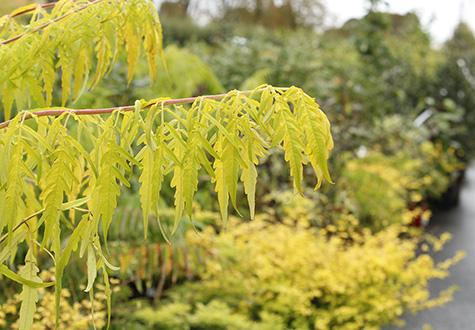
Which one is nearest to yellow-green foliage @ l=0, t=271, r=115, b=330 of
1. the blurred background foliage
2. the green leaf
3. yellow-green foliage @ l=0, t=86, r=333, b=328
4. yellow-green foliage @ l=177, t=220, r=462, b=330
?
the blurred background foliage

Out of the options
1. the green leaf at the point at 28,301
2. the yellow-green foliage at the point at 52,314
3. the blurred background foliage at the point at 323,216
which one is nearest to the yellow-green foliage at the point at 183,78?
the blurred background foliage at the point at 323,216

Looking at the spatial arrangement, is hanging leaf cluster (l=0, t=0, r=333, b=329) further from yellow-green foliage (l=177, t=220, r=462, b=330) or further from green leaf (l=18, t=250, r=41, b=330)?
yellow-green foliage (l=177, t=220, r=462, b=330)

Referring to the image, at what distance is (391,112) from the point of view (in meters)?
9.29

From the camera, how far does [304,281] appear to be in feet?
12.7

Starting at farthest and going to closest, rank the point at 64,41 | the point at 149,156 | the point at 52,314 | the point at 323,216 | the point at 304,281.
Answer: the point at 323,216 → the point at 304,281 → the point at 52,314 → the point at 64,41 → the point at 149,156

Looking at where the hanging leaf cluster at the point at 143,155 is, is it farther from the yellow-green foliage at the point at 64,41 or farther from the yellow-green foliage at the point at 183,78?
the yellow-green foliage at the point at 183,78

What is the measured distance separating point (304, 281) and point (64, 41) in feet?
8.15

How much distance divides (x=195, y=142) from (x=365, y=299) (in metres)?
2.87

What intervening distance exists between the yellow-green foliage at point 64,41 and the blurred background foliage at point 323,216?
40 cm

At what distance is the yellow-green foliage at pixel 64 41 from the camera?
1674mm

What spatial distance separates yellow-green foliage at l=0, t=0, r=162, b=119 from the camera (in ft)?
5.49

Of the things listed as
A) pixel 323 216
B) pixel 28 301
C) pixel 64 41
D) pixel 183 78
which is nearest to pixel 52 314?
pixel 64 41

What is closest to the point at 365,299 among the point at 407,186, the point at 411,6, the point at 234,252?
the point at 234,252

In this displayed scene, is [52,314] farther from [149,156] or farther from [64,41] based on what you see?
[149,156]
